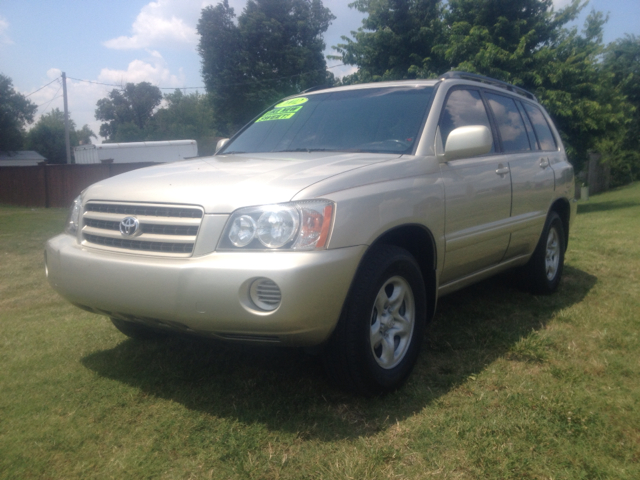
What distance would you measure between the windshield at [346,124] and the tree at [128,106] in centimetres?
7144

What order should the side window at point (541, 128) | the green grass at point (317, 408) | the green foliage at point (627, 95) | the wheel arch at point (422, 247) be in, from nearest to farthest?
the green grass at point (317, 408) < the wheel arch at point (422, 247) < the side window at point (541, 128) < the green foliage at point (627, 95)

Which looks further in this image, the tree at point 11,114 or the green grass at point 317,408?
the tree at point 11,114

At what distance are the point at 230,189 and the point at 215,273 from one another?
446mm

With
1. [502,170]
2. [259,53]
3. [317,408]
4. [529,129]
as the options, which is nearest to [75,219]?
[317,408]

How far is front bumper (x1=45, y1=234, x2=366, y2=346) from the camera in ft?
8.05

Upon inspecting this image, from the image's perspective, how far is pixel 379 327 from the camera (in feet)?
9.75

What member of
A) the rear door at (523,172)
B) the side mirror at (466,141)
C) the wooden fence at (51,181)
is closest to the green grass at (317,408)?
the rear door at (523,172)

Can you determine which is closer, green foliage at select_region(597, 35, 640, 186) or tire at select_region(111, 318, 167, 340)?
tire at select_region(111, 318, 167, 340)

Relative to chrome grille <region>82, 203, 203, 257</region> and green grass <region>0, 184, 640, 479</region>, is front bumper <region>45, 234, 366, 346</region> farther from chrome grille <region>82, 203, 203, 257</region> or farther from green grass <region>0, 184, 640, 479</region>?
green grass <region>0, 184, 640, 479</region>

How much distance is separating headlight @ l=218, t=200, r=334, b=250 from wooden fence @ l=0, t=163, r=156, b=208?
55.0 feet

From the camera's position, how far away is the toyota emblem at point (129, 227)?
9.19 ft

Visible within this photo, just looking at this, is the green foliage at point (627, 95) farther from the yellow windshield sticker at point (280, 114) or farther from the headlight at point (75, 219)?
the headlight at point (75, 219)

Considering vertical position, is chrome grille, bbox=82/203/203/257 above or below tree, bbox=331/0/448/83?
below

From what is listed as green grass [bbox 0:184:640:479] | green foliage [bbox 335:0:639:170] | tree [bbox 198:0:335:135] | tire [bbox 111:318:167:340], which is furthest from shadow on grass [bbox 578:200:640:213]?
tree [bbox 198:0:335:135]
